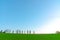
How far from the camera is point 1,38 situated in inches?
1006

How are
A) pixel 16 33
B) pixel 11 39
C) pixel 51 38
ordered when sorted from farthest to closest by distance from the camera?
1. pixel 16 33
2. pixel 51 38
3. pixel 11 39

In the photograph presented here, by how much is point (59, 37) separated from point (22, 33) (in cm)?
759

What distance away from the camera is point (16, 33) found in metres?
29.5

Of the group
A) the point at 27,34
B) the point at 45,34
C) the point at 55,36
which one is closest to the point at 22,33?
the point at 27,34

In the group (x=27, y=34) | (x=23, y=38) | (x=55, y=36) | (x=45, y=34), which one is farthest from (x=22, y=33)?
(x=55, y=36)

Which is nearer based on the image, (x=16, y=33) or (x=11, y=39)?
(x=11, y=39)

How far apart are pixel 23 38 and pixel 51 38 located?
17.9 ft

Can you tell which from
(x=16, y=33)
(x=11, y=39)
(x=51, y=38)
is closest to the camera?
(x=11, y=39)

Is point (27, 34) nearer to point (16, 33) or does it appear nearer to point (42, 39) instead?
point (16, 33)

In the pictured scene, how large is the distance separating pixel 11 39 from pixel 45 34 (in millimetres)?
8401

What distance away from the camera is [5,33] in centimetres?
3009

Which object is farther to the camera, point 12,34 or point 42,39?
point 12,34

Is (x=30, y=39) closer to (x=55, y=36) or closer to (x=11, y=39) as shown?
(x=11, y=39)

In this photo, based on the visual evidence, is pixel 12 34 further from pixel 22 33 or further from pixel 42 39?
pixel 42 39
